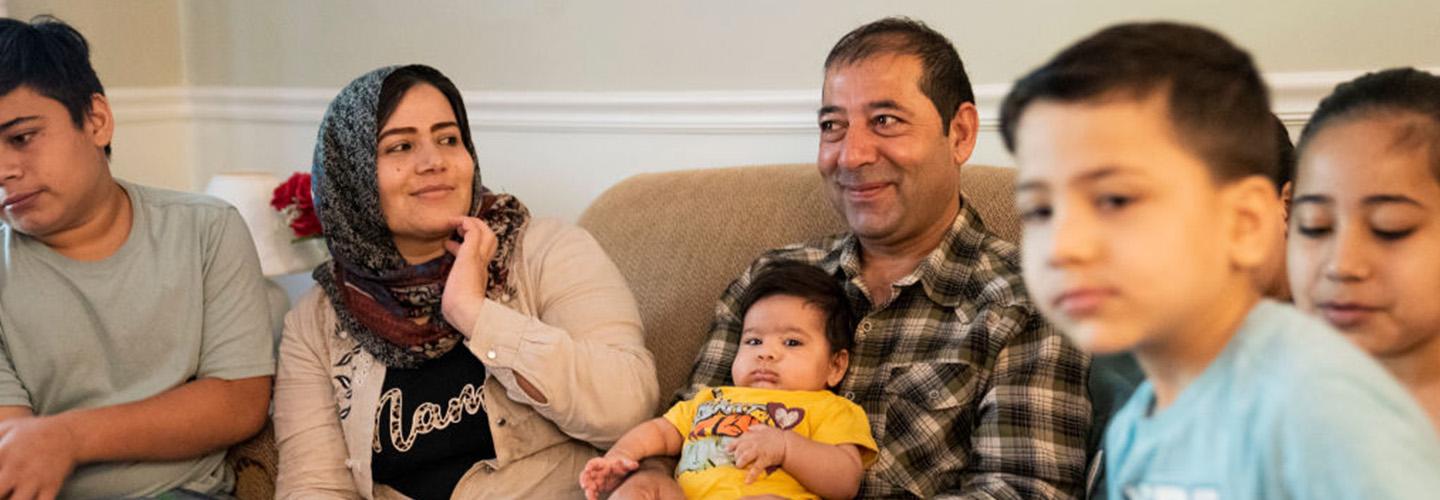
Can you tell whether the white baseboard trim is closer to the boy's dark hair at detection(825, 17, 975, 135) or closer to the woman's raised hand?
the boy's dark hair at detection(825, 17, 975, 135)

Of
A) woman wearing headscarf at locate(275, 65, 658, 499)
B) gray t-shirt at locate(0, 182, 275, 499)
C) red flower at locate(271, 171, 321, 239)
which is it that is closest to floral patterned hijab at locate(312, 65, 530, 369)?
woman wearing headscarf at locate(275, 65, 658, 499)

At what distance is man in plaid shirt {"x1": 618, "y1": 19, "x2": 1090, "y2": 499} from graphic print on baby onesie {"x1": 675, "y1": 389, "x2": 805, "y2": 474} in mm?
144

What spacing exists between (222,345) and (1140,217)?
1692 millimetres

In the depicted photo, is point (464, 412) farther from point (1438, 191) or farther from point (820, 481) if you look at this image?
point (1438, 191)

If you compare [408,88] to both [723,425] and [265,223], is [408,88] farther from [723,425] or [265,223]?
[265,223]

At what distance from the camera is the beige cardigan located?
1854mm

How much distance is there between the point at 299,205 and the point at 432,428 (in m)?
0.85

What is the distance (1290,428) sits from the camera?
32.0 inches

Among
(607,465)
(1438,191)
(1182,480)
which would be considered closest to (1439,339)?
(1438,191)

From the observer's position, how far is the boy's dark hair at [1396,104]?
122cm

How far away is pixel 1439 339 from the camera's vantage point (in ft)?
4.01

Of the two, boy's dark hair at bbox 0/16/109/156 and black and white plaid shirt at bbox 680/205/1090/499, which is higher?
boy's dark hair at bbox 0/16/109/156

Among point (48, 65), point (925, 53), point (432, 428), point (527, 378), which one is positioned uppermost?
point (925, 53)

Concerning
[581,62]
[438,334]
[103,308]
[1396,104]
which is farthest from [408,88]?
[1396,104]
